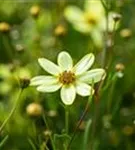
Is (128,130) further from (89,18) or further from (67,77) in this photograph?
(89,18)

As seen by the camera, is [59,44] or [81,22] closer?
[59,44]

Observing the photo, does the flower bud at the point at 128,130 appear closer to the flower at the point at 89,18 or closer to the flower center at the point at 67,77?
the flower center at the point at 67,77

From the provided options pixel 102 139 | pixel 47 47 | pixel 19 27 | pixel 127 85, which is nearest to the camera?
pixel 102 139

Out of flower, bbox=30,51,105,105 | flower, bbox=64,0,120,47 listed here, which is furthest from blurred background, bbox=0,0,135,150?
flower, bbox=30,51,105,105

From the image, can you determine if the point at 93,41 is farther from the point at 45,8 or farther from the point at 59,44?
the point at 45,8

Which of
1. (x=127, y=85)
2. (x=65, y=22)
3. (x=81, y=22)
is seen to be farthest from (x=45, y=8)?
(x=127, y=85)

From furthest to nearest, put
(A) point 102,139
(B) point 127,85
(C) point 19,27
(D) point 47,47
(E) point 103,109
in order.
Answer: (C) point 19,27
(D) point 47,47
(B) point 127,85
(E) point 103,109
(A) point 102,139

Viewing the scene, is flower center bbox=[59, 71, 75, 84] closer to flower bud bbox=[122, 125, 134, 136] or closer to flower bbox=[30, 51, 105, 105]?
flower bbox=[30, 51, 105, 105]

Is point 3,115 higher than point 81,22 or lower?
lower

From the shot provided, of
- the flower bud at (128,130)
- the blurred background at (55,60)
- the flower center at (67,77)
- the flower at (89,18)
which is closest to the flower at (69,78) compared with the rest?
the flower center at (67,77)
